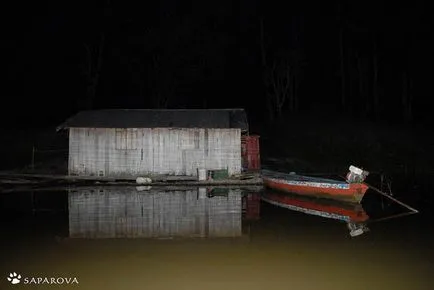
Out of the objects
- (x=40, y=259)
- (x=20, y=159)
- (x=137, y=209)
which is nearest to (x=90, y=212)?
(x=137, y=209)

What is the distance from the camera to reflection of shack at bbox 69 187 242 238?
16328 mm

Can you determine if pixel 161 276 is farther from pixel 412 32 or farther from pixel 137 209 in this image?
pixel 412 32

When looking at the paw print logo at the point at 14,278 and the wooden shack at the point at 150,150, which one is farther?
the wooden shack at the point at 150,150

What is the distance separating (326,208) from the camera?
21.1 meters

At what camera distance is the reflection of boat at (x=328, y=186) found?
21.0m

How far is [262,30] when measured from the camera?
153ft

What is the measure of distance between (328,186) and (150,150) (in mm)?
9670

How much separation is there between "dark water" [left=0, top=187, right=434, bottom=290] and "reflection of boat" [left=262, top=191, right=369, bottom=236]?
18.3 inches

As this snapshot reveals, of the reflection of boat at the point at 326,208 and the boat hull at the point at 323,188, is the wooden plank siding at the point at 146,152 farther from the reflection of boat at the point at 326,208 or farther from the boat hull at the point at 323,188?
the reflection of boat at the point at 326,208

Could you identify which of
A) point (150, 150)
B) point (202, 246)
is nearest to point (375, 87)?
point (150, 150)

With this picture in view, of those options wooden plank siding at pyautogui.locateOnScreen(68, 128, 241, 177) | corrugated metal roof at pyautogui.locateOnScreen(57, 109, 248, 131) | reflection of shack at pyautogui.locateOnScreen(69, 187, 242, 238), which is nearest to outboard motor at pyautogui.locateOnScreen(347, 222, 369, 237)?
reflection of shack at pyautogui.locateOnScreen(69, 187, 242, 238)

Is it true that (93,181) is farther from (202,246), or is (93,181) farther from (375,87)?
(375,87)

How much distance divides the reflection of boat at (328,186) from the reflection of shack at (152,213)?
2.22 meters

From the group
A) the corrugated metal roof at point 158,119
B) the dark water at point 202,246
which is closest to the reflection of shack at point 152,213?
the dark water at point 202,246
